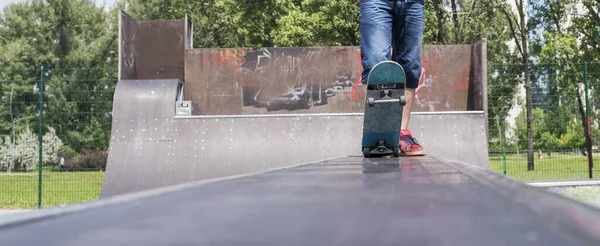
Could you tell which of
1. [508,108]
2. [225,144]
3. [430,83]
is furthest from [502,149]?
[225,144]

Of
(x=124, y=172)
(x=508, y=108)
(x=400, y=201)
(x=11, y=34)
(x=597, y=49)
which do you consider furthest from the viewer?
(x=11, y=34)

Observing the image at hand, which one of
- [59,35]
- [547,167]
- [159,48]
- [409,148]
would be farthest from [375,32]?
[59,35]

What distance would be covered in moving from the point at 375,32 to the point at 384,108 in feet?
1.84

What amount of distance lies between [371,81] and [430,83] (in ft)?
17.9

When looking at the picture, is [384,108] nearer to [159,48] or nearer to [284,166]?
[284,166]

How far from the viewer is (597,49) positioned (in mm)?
18859

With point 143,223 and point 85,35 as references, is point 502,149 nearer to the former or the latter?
point 143,223

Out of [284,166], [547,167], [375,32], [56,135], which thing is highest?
[375,32]

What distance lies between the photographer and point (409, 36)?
3793 millimetres

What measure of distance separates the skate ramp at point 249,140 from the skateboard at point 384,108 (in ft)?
9.71

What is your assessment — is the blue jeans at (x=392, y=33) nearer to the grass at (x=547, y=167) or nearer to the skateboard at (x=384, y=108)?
the skateboard at (x=384, y=108)

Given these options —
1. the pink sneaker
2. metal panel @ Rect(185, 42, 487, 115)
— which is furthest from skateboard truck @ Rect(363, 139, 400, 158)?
metal panel @ Rect(185, 42, 487, 115)

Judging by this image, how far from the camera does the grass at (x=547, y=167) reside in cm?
978

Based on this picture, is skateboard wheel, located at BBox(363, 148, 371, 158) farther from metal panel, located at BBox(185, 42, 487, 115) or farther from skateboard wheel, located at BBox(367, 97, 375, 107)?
metal panel, located at BBox(185, 42, 487, 115)
